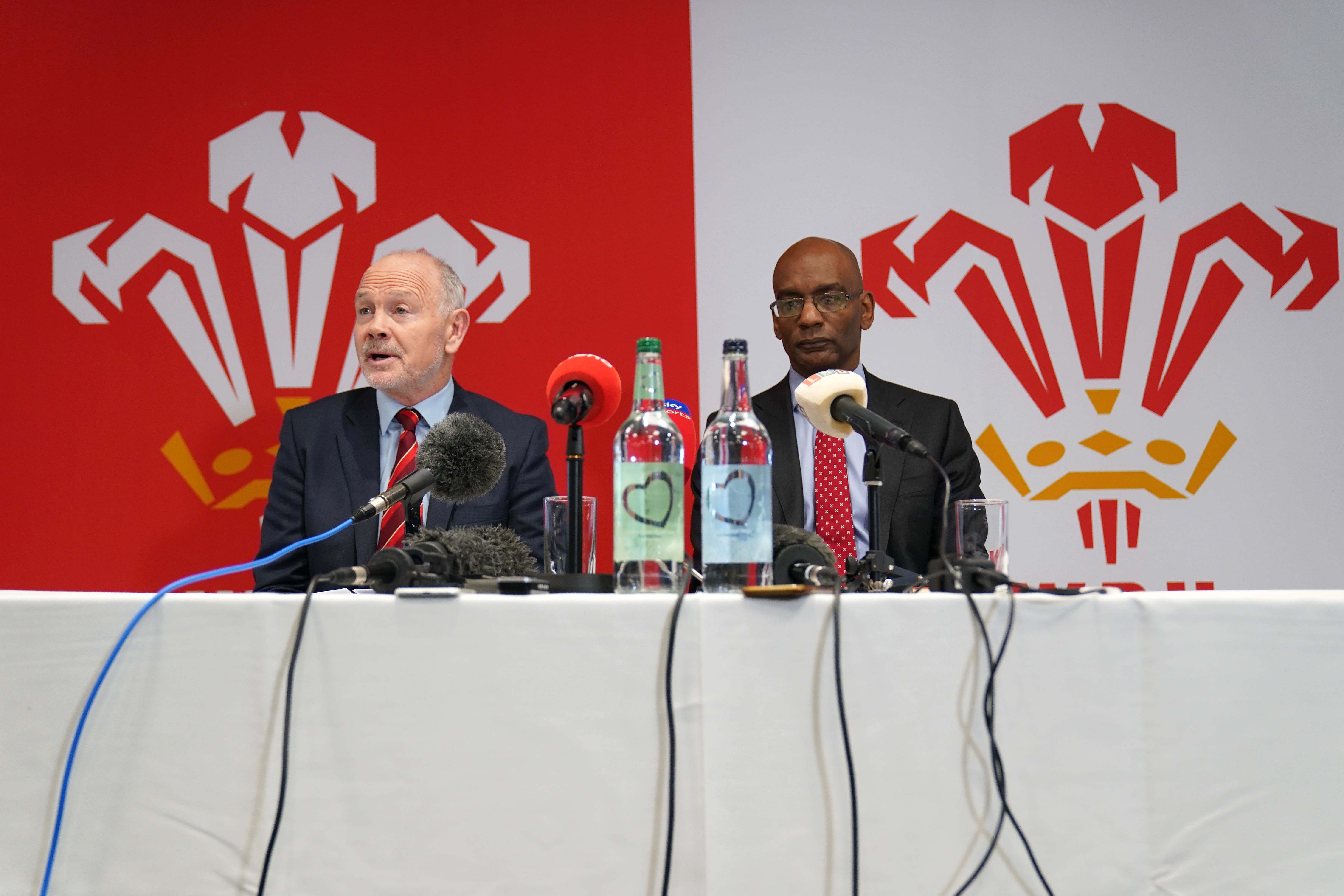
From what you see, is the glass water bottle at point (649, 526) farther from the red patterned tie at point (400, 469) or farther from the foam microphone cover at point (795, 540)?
the red patterned tie at point (400, 469)

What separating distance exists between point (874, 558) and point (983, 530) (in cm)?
15

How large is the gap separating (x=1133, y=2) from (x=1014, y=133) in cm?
52

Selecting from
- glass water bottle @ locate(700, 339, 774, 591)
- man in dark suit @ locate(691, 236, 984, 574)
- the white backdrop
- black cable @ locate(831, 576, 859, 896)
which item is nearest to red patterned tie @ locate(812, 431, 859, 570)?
man in dark suit @ locate(691, 236, 984, 574)

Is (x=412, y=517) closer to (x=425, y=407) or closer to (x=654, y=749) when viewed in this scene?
(x=654, y=749)

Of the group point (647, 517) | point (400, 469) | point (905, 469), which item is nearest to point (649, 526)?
point (647, 517)

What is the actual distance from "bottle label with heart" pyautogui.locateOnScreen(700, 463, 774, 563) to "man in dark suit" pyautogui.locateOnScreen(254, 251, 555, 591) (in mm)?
1012

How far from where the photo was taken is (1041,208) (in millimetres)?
2717

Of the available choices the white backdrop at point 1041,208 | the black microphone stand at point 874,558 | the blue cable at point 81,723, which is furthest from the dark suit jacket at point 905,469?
the blue cable at point 81,723

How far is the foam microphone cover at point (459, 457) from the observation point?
3.97 ft

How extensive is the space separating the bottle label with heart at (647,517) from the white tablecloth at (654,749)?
9cm

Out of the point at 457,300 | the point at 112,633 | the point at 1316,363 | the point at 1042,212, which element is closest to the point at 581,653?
the point at 112,633

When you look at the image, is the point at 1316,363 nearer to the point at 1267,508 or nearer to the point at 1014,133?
the point at 1267,508

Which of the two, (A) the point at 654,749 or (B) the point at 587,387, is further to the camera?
(B) the point at 587,387

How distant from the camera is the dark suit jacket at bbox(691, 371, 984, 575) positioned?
2033 mm
